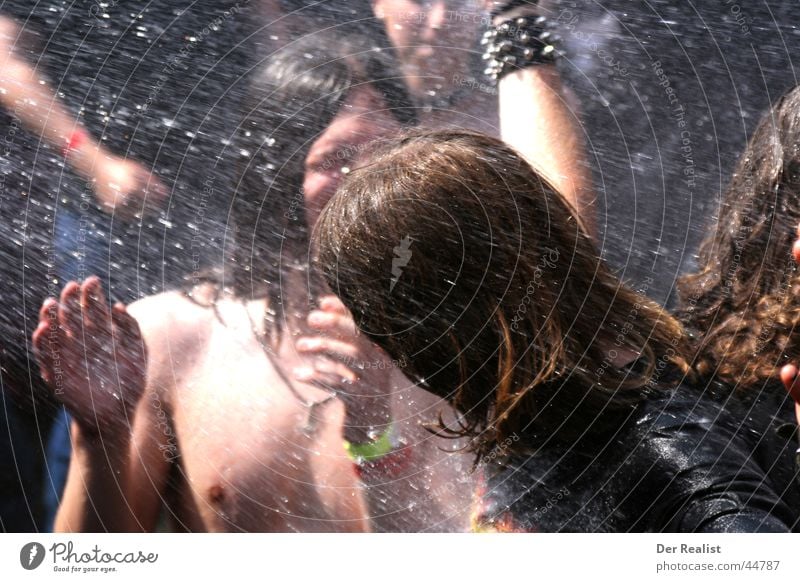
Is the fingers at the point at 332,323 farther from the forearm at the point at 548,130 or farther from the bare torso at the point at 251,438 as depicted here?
the forearm at the point at 548,130

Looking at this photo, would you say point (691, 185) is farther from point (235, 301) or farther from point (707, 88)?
point (235, 301)

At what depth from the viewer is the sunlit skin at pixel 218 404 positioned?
0.71 m

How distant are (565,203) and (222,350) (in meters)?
0.31

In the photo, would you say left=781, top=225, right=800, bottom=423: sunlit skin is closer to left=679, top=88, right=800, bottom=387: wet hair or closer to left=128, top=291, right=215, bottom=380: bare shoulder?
left=679, top=88, right=800, bottom=387: wet hair

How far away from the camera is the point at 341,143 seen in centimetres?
72

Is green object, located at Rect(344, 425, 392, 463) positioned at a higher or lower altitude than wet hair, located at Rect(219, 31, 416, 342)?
lower

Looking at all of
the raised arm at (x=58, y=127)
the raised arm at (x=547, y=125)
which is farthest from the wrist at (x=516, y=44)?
the raised arm at (x=58, y=127)

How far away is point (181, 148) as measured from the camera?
28.1 inches

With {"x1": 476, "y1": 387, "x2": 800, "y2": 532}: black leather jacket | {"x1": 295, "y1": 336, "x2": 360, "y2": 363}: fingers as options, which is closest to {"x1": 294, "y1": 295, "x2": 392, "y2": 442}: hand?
{"x1": 295, "y1": 336, "x2": 360, "y2": 363}: fingers

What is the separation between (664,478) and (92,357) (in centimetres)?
47

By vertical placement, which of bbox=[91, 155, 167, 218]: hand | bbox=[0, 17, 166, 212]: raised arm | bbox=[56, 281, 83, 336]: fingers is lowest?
bbox=[56, 281, 83, 336]: fingers

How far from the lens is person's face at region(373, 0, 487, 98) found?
0.73m

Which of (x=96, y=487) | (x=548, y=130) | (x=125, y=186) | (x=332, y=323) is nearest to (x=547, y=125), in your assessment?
(x=548, y=130)
